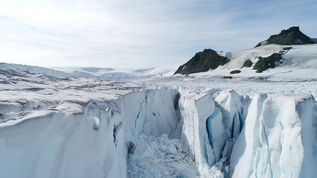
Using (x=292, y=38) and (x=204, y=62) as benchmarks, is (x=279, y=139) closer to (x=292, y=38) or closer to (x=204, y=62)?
(x=204, y=62)

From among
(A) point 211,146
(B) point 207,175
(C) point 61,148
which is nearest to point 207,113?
(A) point 211,146

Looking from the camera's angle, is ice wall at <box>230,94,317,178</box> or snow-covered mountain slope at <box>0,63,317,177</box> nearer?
snow-covered mountain slope at <box>0,63,317,177</box>

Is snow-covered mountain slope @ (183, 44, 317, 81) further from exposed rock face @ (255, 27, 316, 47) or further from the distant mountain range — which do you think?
exposed rock face @ (255, 27, 316, 47)

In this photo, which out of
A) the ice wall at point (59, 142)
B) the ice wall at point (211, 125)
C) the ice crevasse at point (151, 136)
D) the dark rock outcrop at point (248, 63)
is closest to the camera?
the ice wall at point (59, 142)

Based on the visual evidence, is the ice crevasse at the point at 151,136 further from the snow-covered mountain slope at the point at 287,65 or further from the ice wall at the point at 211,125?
the snow-covered mountain slope at the point at 287,65

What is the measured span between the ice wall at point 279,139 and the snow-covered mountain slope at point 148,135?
1 cm

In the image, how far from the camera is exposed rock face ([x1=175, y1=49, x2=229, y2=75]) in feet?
99.6

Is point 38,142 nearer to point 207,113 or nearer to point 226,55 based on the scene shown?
point 207,113

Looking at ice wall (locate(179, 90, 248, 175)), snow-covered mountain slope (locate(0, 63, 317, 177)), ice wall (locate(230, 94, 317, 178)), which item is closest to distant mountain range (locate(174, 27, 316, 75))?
ice wall (locate(179, 90, 248, 175))

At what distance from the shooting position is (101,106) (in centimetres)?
383

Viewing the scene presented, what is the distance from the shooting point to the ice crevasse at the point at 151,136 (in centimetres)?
201

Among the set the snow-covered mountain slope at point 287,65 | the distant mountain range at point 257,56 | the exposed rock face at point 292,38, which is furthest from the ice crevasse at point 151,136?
the exposed rock face at point 292,38

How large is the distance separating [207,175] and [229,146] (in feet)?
3.53

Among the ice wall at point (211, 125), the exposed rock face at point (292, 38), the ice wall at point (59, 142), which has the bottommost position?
the ice wall at point (211, 125)
